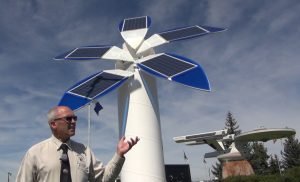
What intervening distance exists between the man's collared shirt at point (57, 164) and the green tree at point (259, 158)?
7975cm

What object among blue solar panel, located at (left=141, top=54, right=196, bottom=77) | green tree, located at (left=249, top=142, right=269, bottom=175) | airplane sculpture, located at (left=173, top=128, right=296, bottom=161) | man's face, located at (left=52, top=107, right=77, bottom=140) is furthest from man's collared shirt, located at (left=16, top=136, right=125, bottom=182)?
green tree, located at (left=249, top=142, right=269, bottom=175)

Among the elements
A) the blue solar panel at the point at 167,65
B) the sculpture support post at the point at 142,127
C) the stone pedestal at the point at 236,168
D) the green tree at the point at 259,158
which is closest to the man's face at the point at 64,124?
the sculpture support post at the point at 142,127

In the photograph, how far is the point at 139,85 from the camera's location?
13148 mm

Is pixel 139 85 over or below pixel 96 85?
below

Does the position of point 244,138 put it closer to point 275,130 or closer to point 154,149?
point 275,130

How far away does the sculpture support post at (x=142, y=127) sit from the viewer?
12.0 meters

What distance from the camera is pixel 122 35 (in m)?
15.3

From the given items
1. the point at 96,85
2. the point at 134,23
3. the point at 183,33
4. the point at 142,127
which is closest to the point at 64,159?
the point at 142,127

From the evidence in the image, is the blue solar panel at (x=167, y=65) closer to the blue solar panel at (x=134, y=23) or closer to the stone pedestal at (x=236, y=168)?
the blue solar panel at (x=134, y=23)

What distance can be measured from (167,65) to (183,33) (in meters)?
2.90

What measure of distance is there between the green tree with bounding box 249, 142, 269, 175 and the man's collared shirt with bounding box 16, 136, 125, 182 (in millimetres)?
79746

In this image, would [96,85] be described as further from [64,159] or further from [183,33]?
[64,159]

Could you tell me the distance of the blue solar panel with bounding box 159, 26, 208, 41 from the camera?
15.4 m

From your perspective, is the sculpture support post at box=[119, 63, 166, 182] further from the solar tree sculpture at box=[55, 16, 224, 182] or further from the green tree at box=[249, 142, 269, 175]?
the green tree at box=[249, 142, 269, 175]
